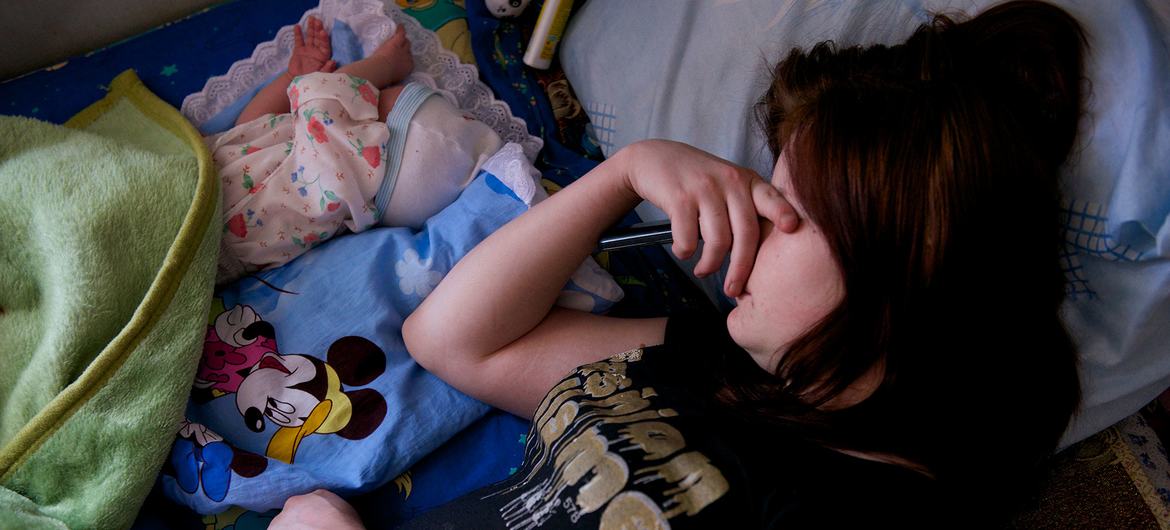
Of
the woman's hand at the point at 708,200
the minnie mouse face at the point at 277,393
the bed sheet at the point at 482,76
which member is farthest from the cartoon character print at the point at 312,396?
the woman's hand at the point at 708,200

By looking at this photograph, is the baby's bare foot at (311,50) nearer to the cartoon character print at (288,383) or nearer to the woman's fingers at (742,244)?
the cartoon character print at (288,383)

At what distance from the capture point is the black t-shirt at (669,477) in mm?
608

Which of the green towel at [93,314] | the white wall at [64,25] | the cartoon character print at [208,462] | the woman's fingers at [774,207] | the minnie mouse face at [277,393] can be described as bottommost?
the cartoon character print at [208,462]

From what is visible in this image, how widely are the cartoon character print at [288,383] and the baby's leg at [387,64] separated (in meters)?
0.39

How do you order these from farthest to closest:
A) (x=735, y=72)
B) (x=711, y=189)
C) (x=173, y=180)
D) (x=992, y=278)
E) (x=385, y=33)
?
(x=385, y=33), (x=735, y=72), (x=173, y=180), (x=711, y=189), (x=992, y=278)

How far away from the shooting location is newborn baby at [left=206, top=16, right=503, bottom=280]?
89cm

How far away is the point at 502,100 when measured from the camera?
113 cm

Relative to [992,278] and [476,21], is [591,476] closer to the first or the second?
[992,278]

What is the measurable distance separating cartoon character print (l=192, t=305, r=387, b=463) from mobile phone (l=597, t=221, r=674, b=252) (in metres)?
0.29

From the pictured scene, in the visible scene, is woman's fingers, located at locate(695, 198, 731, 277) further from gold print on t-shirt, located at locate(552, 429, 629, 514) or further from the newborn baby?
the newborn baby

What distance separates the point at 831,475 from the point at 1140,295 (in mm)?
375

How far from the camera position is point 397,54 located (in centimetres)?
108

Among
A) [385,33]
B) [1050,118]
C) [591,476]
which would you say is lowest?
[591,476]

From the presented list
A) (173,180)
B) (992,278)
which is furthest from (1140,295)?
(173,180)
